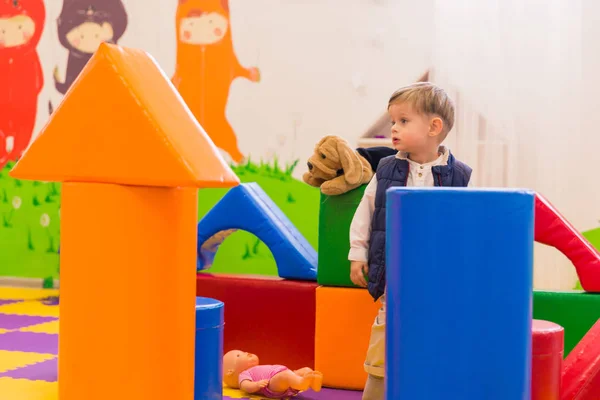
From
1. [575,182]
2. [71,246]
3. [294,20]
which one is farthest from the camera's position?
[294,20]

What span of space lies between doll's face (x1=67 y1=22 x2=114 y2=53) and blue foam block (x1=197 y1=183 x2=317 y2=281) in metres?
1.91

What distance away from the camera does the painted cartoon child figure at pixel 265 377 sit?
217cm

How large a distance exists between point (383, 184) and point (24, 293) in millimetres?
2776

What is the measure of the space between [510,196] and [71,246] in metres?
0.83

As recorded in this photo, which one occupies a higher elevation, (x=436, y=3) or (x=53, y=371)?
(x=436, y=3)

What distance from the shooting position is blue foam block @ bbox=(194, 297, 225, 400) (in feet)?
6.23

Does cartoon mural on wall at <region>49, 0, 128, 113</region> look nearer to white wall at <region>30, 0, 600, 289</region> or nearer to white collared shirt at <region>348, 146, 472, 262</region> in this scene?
white wall at <region>30, 0, 600, 289</region>

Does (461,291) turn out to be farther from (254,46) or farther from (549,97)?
(254,46)

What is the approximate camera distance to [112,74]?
1514mm

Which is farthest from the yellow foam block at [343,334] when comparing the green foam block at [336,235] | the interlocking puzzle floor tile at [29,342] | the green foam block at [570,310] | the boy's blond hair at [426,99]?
the interlocking puzzle floor tile at [29,342]

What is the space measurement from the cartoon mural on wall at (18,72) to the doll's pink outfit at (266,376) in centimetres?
266

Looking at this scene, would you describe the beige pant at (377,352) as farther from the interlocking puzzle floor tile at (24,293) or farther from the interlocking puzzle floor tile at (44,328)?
the interlocking puzzle floor tile at (24,293)

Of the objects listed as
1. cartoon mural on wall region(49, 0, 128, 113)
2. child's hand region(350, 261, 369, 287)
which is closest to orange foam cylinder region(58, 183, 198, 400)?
child's hand region(350, 261, 369, 287)

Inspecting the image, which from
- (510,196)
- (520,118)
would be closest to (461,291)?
(510,196)
